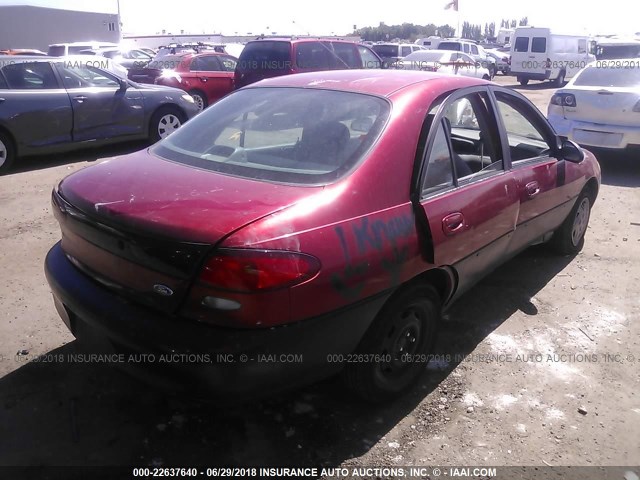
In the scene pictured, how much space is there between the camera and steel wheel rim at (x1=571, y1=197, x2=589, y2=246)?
478cm

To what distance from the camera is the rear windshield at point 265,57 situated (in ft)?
34.9

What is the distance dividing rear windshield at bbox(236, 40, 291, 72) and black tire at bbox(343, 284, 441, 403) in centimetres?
847

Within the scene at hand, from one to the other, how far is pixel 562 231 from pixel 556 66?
68.1ft

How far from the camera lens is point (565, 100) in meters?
8.20

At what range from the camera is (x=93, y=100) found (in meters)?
8.02

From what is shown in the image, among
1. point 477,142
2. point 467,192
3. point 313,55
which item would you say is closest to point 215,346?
point 467,192

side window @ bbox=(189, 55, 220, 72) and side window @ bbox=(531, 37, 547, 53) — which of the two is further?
side window @ bbox=(531, 37, 547, 53)

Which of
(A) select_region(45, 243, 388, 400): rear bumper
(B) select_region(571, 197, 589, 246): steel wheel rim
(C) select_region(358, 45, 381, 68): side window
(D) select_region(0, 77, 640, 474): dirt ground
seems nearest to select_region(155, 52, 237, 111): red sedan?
(C) select_region(358, 45, 381, 68): side window

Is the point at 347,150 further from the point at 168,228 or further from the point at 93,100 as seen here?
the point at 93,100

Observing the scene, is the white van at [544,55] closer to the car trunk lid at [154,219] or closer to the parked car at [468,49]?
the parked car at [468,49]

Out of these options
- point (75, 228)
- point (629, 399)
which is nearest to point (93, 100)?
point (75, 228)

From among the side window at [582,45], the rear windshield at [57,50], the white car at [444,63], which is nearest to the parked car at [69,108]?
the white car at [444,63]

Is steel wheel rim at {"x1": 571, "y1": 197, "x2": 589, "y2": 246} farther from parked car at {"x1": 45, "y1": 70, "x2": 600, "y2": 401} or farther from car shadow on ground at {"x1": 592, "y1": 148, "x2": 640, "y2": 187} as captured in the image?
car shadow on ground at {"x1": 592, "y1": 148, "x2": 640, "y2": 187}

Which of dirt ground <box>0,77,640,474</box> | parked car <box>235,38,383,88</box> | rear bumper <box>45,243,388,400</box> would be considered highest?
parked car <box>235,38,383,88</box>
